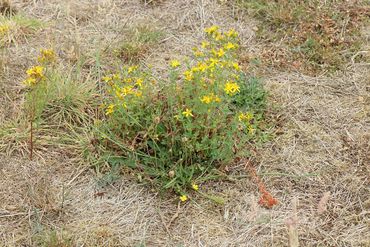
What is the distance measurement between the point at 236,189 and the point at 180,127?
0.49 m

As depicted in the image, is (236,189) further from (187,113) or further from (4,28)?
(4,28)

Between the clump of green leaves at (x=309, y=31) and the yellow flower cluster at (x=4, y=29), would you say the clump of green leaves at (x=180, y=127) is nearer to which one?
the clump of green leaves at (x=309, y=31)

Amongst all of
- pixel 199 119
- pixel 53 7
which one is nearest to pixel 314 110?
pixel 199 119

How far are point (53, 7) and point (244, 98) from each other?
193 cm

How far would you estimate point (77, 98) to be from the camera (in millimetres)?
3639

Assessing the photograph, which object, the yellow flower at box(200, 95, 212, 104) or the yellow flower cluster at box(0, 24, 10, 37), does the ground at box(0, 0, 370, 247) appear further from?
the yellow flower at box(200, 95, 212, 104)

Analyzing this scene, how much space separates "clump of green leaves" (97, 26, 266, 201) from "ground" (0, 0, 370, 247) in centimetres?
13

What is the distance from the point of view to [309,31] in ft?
14.2

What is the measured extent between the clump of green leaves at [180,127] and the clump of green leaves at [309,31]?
1004 millimetres

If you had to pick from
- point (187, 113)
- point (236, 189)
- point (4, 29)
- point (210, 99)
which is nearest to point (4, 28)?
point (4, 29)

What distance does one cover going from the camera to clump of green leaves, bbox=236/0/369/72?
414 centimetres

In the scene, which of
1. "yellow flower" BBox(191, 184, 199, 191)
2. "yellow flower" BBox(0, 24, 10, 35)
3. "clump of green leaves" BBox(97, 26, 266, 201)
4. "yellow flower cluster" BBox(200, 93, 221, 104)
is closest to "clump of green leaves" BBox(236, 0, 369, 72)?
"clump of green leaves" BBox(97, 26, 266, 201)

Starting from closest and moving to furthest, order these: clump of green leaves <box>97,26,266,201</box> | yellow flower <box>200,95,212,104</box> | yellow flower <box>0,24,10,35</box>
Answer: yellow flower <box>200,95,212,104</box> < clump of green leaves <box>97,26,266,201</box> < yellow flower <box>0,24,10,35</box>

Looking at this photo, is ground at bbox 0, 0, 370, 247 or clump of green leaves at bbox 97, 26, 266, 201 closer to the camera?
ground at bbox 0, 0, 370, 247
